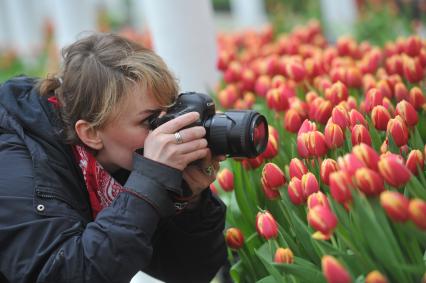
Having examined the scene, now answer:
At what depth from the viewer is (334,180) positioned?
1562 millimetres

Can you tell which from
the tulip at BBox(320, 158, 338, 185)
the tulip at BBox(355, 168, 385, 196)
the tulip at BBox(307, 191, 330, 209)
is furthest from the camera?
the tulip at BBox(320, 158, 338, 185)

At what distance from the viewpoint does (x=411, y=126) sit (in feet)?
6.94

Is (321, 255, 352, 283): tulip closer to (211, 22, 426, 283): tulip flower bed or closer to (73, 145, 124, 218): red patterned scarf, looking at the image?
(211, 22, 426, 283): tulip flower bed

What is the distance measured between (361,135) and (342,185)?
401mm

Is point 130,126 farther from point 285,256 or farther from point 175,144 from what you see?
point 285,256

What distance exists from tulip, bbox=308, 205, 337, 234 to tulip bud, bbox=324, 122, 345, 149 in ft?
1.42

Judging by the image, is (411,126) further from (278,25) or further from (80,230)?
(278,25)

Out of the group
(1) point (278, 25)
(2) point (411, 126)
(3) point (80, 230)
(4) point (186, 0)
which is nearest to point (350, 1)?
(1) point (278, 25)

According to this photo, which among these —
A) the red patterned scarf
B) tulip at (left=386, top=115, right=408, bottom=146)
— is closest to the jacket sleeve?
the red patterned scarf

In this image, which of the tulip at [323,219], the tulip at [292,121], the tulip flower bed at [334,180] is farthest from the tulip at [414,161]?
the tulip at [292,121]

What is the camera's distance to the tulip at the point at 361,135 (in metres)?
1.92

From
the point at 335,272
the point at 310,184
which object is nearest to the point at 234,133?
the point at 310,184

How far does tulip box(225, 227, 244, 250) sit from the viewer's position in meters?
2.17

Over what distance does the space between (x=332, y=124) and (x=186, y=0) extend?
5.98ft
